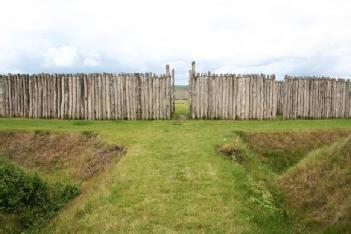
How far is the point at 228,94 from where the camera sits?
1841cm

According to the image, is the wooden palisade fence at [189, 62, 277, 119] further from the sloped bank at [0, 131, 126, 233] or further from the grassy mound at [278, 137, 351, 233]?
the grassy mound at [278, 137, 351, 233]

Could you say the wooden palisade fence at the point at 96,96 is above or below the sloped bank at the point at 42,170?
above

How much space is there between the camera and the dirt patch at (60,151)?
40.1 ft

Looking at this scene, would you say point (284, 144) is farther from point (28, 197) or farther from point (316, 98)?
point (28, 197)

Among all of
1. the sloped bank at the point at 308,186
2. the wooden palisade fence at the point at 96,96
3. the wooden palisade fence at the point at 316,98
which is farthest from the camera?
the wooden palisade fence at the point at 316,98

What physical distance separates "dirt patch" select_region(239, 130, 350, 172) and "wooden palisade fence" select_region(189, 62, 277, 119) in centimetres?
380

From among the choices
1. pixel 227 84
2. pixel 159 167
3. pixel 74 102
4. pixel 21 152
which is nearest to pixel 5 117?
pixel 74 102

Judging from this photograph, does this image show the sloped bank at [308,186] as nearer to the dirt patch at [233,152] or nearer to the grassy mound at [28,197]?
the dirt patch at [233,152]

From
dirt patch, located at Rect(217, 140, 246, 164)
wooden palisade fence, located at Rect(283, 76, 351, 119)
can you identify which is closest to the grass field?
dirt patch, located at Rect(217, 140, 246, 164)

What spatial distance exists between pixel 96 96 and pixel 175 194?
35.4ft

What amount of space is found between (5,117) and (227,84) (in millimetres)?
10044

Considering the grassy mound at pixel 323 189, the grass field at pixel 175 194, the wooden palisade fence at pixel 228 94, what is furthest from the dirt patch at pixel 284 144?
the wooden palisade fence at pixel 228 94

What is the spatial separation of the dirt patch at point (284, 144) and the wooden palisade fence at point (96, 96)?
4.87 metres

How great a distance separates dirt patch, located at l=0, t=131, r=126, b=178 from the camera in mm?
12227
